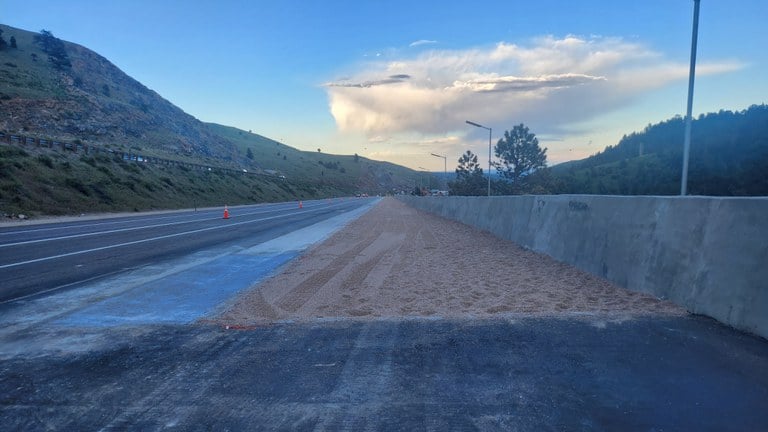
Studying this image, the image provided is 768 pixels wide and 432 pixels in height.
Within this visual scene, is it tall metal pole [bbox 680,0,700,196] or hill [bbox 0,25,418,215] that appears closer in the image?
tall metal pole [bbox 680,0,700,196]

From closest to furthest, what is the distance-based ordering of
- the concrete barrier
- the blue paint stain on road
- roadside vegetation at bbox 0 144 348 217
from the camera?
the concrete barrier, the blue paint stain on road, roadside vegetation at bbox 0 144 348 217

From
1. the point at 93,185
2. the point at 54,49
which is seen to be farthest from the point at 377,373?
the point at 54,49

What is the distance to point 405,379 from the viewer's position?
4.83m

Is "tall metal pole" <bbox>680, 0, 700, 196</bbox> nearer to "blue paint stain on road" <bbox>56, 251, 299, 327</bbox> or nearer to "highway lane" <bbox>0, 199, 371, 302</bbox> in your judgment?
A: "blue paint stain on road" <bbox>56, 251, 299, 327</bbox>

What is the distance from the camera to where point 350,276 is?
10.7 metres

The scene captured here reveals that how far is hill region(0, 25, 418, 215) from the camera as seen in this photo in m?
38.2

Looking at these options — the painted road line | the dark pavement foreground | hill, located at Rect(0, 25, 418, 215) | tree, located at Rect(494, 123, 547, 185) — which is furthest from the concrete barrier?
tree, located at Rect(494, 123, 547, 185)

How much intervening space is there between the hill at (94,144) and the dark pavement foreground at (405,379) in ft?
104

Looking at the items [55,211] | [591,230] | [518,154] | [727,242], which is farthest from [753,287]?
[518,154]

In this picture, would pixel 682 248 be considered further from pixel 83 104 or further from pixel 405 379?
pixel 83 104

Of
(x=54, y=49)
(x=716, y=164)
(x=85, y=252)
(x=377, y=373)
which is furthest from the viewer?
(x=54, y=49)

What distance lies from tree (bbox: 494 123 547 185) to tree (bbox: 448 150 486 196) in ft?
27.2

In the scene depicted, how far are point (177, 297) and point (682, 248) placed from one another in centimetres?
786

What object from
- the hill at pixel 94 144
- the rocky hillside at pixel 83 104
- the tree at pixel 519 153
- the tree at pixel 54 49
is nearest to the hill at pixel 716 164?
the tree at pixel 519 153
